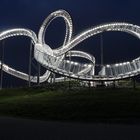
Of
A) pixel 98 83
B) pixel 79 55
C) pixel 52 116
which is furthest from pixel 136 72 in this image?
pixel 52 116

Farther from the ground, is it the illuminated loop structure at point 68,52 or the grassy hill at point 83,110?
the illuminated loop structure at point 68,52

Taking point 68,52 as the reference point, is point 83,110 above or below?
below

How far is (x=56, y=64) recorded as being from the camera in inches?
2926

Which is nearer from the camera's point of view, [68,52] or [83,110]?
[83,110]

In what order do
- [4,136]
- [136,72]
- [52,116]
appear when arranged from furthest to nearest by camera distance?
[136,72]
[52,116]
[4,136]

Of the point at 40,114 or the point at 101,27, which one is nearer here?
the point at 40,114

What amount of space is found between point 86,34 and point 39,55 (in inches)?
396

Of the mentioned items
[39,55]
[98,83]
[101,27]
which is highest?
[101,27]

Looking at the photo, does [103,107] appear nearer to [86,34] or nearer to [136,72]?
[136,72]

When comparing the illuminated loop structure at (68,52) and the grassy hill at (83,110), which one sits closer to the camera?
the grassy hill at (83,110)

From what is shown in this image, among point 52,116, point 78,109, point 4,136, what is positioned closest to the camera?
point 4,136

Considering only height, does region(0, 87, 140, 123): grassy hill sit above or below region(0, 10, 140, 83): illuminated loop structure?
below

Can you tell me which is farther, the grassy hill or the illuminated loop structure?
the illuminated loop structure

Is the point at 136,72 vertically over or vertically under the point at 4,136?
over
